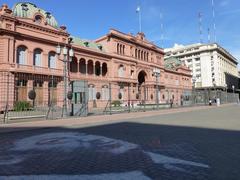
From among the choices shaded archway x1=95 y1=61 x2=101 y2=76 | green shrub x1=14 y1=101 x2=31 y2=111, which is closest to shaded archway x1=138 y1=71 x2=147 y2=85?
shaded archway x1=95 y1=61 x2=101 y2=76

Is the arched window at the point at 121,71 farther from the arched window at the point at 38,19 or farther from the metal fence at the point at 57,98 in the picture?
the arched window at the point at 38,19

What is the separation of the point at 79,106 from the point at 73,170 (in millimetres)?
16957

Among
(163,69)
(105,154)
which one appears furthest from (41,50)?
(163,69)

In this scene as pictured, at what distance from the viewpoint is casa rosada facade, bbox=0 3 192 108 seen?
30.3 metres

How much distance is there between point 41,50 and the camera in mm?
34781

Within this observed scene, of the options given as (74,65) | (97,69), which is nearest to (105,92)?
(97,69)

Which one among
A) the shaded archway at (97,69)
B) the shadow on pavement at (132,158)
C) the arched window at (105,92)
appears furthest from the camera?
the shaded archway at (97,69)

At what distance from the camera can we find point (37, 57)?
34469 millimetres

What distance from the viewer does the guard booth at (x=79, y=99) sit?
21.5 m

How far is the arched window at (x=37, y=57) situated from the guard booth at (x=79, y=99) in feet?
49.9

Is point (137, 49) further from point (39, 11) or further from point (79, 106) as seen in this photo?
point (79, 106)

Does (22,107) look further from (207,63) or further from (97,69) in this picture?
(207,63)

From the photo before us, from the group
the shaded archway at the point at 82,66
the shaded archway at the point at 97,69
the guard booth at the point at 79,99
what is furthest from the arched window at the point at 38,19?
the guard booth at the point at 79,99

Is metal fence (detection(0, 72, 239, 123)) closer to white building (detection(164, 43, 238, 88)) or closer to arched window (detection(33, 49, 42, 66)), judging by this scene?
arched window (detection(33, 49, 42, 66))
